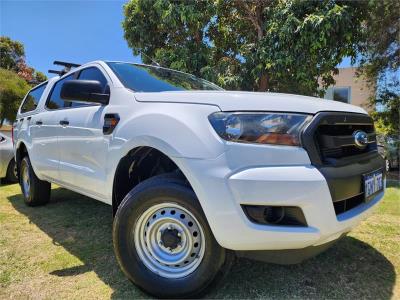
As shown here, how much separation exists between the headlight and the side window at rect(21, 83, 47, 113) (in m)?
3.86

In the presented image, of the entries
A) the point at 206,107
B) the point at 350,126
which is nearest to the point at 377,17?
the point at 350,126

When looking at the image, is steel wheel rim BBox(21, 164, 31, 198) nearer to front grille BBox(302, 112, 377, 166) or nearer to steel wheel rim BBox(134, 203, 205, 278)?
steel wheel rim BBox(134, 203, 205, 278)

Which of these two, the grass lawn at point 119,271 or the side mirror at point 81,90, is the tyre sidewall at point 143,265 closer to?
the grass lawn at point 119,271

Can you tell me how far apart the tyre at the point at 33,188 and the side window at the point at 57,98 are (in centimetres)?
108

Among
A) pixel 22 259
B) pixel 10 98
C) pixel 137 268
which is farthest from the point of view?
pixel 10 98

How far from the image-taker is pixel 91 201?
Result: 557 centimetres

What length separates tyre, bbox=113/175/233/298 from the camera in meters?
2.35

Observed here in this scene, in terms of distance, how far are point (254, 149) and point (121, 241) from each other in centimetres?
117

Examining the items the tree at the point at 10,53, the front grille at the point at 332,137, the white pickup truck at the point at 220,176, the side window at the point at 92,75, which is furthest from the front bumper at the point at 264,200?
the tree at the point at 10,53

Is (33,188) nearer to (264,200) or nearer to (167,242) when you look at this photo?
(167,242)

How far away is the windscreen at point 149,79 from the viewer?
3.24 metres

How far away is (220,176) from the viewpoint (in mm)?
2148

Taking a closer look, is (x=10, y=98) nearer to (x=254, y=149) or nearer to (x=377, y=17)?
(x=377, y=17)

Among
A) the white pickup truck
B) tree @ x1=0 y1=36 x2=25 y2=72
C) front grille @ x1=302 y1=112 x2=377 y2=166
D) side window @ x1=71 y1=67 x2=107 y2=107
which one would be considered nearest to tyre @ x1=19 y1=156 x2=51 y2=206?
side window @ x1=71 y1=67 x2=107 y2=107
